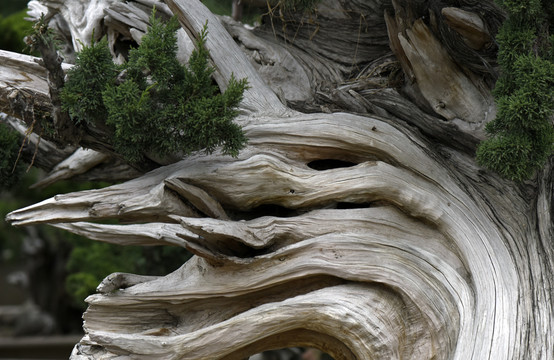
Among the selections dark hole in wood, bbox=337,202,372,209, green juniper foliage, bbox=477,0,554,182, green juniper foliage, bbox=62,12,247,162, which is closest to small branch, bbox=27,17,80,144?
green juniper foliage, bbox=62,12,247,162

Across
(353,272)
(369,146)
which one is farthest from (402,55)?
(353,272)

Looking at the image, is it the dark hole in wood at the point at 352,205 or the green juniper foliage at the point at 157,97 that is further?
the dark hole in wood at the point at 352,205

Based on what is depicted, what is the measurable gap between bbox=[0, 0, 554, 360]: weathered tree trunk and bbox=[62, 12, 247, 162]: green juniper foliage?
0.28 meters

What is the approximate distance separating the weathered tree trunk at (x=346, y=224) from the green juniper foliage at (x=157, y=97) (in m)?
0.28

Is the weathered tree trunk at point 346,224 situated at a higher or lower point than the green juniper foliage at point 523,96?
lower

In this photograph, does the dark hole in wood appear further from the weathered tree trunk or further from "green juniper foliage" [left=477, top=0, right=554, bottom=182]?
"green juniper foliage" [left=477, top=0, right=554, bottom=182]

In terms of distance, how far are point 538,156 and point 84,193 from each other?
2099 mm

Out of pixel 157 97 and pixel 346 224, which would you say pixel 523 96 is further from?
pixel 157 97

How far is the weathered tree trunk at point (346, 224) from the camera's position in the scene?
268 cm

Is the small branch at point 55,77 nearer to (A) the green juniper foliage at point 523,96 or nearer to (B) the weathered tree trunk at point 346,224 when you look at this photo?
(B) the weathered tree trunk at point 346,224

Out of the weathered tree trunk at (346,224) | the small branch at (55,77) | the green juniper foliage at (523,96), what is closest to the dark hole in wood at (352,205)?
the weathered tree trunk at (346,224)

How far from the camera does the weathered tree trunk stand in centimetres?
268

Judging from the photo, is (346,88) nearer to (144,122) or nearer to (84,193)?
(144,122)

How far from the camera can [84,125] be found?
2818 mm
